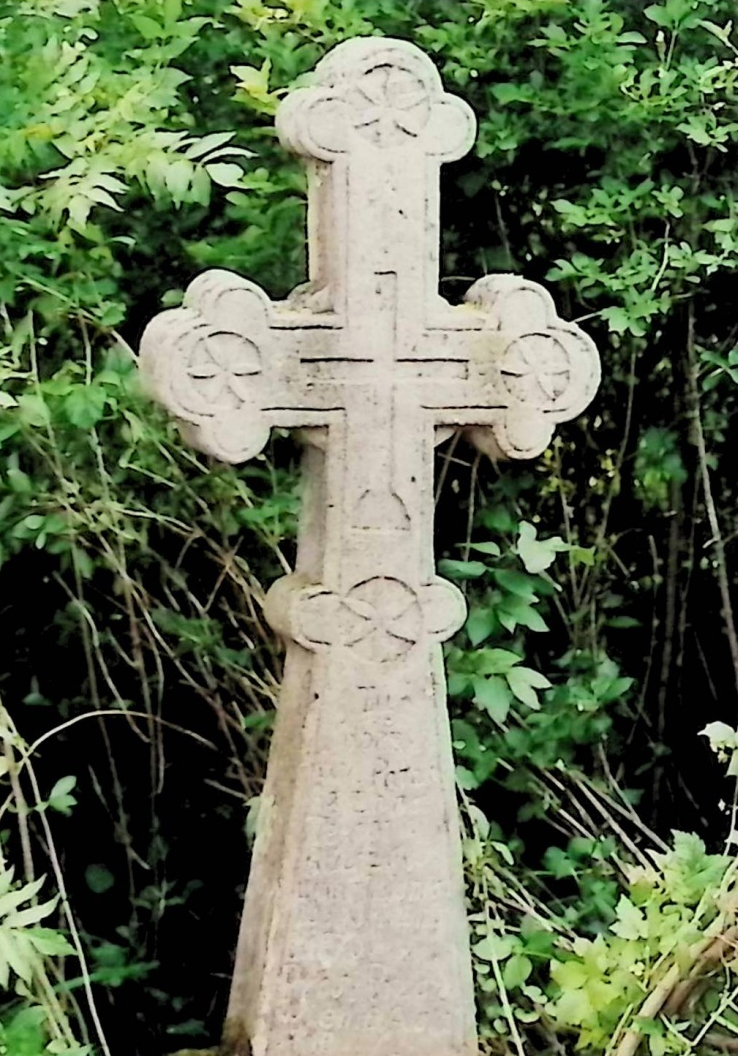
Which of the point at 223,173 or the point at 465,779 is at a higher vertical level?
the point at 223,173

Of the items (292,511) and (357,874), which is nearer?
(357,874)

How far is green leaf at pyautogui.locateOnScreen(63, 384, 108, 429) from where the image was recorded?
2270 millimetres

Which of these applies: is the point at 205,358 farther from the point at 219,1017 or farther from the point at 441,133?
the point at 219,1017

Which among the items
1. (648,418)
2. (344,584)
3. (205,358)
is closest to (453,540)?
(648,418)

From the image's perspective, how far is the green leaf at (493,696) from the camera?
2.42 meters

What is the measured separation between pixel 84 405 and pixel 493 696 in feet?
2.57

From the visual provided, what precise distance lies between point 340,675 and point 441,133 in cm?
74

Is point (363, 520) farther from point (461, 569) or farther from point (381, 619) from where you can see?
point (461, 569)

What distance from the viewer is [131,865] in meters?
2.74

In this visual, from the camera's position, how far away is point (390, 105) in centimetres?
201

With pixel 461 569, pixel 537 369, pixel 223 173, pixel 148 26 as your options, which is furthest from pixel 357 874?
pixel 148 26

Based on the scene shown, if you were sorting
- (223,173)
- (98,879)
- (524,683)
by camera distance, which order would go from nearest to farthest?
(223,173)
(524,683)
(98,879)

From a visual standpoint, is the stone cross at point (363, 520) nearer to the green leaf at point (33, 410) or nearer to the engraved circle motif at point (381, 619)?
the engraved circle motif at point (381, 619)

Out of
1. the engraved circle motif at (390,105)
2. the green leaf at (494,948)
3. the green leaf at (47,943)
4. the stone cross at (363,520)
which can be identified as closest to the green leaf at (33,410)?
the stone cross at (363,520)
